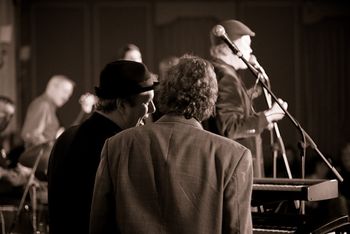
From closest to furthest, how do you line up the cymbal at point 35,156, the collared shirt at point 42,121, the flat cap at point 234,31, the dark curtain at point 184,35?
the flat cap at point 234,31 < the cymbal at point 35,156 < the collared shirt at point 42,121 < the dark curtain at point 184,35

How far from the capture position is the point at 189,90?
253 centimetres

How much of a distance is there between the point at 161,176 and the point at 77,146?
45 centimetres

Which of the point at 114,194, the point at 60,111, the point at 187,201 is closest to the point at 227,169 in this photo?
the point at 187,201

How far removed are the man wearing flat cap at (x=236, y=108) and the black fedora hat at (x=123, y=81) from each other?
45.5 inches

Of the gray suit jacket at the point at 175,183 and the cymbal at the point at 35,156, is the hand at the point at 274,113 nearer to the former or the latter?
the gray suit jacket at the point at 175,183

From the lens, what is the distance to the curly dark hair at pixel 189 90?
8.30 ft

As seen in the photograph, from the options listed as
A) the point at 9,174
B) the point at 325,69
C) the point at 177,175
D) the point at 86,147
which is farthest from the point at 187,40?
the point at 177,175

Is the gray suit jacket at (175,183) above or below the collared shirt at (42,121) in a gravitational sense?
above

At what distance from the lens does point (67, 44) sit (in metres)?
9.84

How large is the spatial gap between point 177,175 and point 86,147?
474 mm

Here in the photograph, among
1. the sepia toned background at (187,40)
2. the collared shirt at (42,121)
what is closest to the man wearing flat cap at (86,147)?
the collared shirt at (42,121)

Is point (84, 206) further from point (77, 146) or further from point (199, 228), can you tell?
point (199, 228)

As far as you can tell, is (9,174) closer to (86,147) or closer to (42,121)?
(42,121)

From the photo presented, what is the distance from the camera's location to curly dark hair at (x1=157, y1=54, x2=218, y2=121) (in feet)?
8.30
